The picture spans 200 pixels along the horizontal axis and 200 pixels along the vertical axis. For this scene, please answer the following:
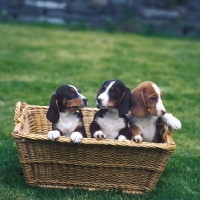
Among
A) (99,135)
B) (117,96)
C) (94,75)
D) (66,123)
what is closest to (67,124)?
(66,123)

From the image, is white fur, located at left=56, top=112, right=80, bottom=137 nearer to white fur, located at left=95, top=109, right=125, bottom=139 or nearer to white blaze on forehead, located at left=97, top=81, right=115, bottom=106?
white fur, located at left=95, top=109, right=125, bottom=139

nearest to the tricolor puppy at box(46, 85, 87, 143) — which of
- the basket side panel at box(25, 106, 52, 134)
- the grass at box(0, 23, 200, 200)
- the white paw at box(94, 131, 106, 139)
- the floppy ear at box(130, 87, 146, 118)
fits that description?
the white paw at box(94, 131, 106, 139)

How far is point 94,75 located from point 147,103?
429 centimetres

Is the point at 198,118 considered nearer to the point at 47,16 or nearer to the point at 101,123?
the point at 101,123

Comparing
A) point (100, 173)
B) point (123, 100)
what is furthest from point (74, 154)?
point (123, 100)

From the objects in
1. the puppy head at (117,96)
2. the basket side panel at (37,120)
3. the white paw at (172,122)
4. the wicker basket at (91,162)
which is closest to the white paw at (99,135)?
the wicker basket at (91,162)

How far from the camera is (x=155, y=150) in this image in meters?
3.79

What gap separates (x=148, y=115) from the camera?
4211 mm

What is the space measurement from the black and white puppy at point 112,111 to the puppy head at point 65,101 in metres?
0.17

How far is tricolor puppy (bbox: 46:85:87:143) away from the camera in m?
4.02

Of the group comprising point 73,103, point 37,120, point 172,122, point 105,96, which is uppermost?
point 105,96

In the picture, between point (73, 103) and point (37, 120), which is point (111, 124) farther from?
point (37, 120)

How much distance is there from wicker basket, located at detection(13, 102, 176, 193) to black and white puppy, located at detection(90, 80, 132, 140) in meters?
0.19

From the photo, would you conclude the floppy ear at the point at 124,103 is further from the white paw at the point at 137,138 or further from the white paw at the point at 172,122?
the white paw at the point at 172,122
